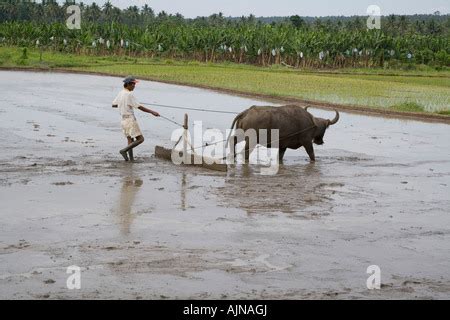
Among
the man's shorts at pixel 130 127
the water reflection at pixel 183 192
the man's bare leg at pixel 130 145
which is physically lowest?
the water reflection at pixel 183 192

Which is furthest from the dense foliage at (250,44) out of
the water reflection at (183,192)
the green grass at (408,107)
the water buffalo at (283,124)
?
the water reflection at (183,192)

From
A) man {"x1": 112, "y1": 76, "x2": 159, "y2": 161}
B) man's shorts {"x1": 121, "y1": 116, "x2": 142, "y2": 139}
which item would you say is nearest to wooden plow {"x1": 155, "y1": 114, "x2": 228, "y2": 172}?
man {"x1": 112, "y1": 76, "x2": 159, "y2": 161}

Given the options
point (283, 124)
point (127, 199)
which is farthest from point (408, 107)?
point (127, 199)

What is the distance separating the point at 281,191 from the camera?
12906mm

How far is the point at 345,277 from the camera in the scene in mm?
8227

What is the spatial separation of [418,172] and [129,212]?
638 cm

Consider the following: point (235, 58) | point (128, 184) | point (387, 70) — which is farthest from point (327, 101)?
point (235, 58)

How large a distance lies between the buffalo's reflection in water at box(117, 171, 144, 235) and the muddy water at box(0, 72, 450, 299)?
0.15ft

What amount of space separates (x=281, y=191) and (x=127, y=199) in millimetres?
2409

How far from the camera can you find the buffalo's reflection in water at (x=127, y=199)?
10281mm

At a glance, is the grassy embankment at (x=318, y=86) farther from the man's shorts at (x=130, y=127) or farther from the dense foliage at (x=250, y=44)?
the man's shorts at (x=130, y=127)

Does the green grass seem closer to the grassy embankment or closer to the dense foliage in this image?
the grassy embankment

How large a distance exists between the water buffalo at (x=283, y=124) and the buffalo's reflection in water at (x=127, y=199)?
2.42 m

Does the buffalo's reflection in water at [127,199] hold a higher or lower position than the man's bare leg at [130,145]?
lower
